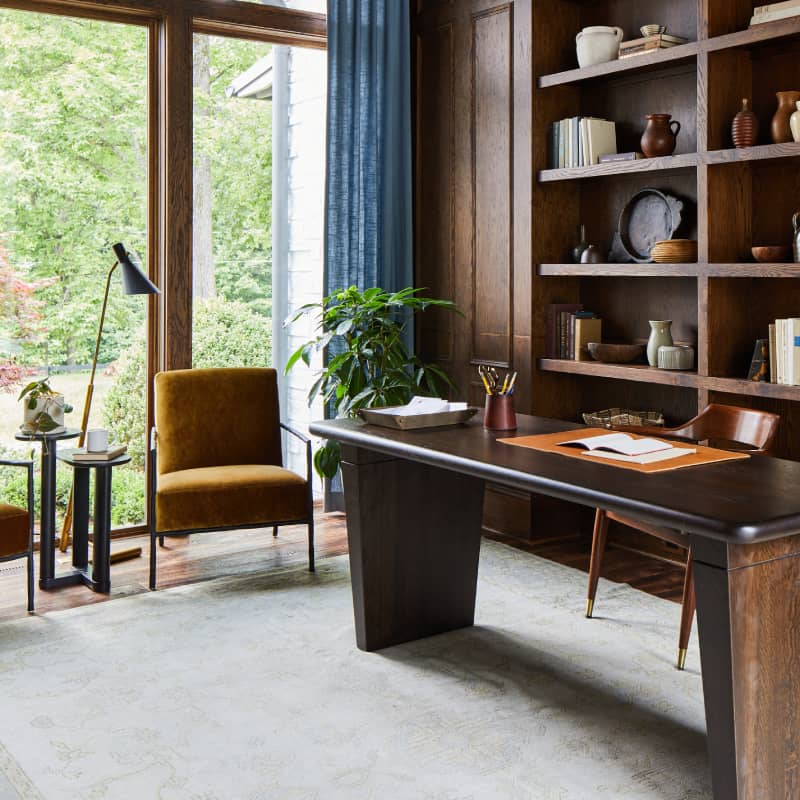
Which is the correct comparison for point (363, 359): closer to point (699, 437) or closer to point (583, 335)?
point (583, 335)

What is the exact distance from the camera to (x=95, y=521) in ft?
12.9

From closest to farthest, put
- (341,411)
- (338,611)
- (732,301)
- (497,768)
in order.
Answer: (497,768), (338,611), (732,301), (341,411)

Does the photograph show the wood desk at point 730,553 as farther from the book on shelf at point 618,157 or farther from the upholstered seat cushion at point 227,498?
the book on shelf at point 618,157

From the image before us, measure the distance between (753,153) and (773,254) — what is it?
1.24ft

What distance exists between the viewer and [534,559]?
4355mm

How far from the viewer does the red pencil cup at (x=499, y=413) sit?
3.16 metres

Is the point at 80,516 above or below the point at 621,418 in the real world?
below

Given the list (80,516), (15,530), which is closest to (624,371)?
(80,516)

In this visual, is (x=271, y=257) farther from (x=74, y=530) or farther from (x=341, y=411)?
(x=74, y=530)

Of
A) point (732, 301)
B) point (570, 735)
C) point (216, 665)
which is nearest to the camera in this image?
point (570, 735)

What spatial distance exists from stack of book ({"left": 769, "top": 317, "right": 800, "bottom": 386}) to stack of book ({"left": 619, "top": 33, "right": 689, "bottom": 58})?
1.24 metres

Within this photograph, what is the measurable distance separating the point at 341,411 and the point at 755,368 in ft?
6.28

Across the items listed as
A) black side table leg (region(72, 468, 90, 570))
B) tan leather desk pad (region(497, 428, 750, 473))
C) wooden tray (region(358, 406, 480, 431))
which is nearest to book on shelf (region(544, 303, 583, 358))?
wooden tray (region(358, 406, 480, 431))

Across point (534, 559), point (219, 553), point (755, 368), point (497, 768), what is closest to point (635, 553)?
point (534, 559)
